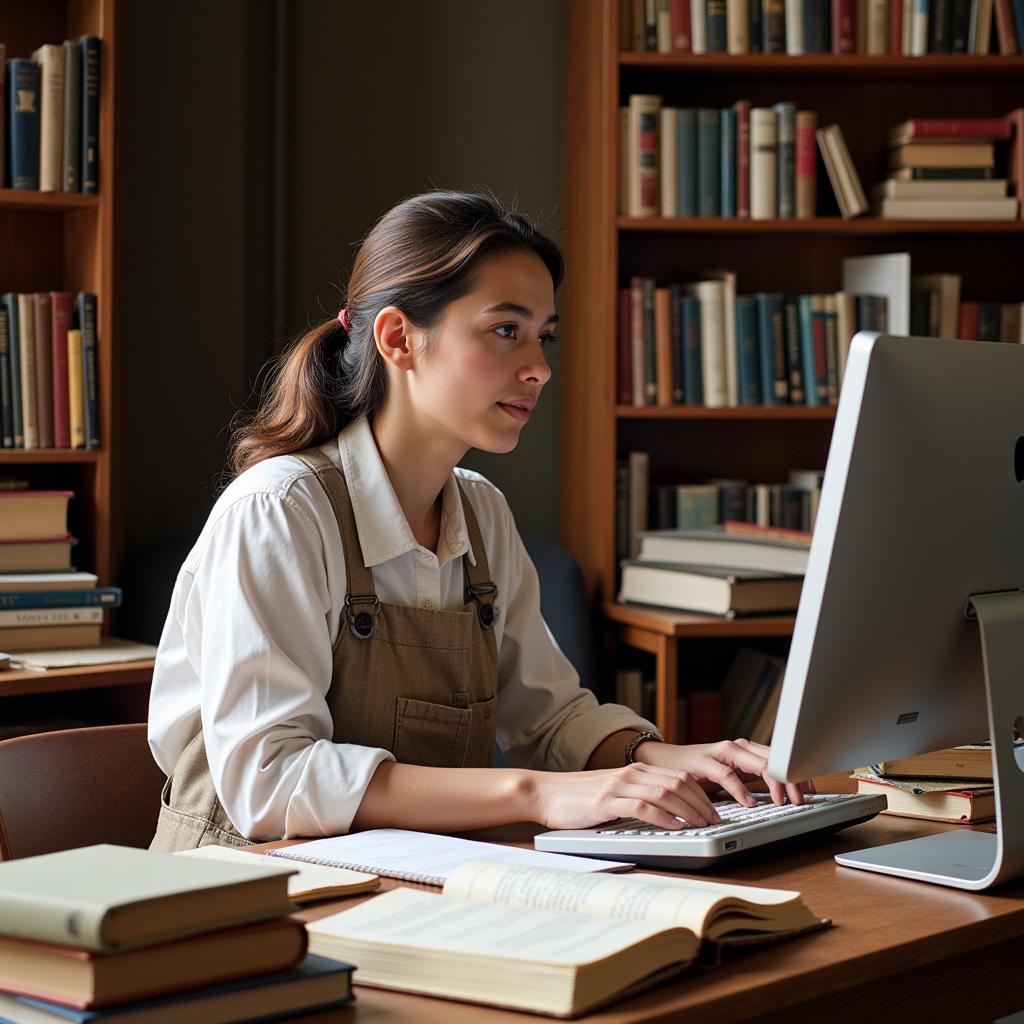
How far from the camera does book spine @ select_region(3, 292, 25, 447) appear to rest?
2736 millimetres

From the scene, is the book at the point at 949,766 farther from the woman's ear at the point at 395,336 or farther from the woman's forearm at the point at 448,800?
the woman's ear at the point at 395,336

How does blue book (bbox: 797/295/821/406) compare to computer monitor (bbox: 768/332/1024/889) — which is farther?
blue book (bbox: 797/295/821/406)

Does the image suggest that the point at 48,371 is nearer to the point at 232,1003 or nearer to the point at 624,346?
the point at 624,346

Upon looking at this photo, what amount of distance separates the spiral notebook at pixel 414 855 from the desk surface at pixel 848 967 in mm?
33

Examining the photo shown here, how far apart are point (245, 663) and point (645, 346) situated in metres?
1.79

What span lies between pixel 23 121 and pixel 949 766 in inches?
81.3

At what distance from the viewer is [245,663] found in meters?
1.44

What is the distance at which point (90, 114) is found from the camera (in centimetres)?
272

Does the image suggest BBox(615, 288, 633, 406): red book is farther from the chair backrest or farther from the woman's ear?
the chair backrest

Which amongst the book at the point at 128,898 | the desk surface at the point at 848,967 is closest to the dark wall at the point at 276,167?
the desk surface at the point at 848,967

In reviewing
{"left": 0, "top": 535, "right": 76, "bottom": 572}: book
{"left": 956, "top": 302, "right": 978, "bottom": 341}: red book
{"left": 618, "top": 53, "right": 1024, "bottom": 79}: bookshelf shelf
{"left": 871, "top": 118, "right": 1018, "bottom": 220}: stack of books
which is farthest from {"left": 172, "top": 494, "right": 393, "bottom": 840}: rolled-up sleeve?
{"left": 956, "top": 302, "right": 978, "bottom": 341}: red book

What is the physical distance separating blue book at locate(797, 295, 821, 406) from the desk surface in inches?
74.3

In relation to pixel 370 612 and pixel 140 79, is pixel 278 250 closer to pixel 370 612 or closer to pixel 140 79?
pixel 140 79

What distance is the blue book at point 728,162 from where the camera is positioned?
119 inches
